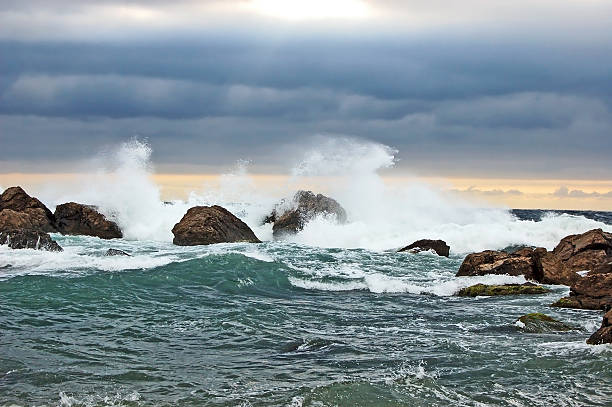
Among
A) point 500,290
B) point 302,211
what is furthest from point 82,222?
point 500,290

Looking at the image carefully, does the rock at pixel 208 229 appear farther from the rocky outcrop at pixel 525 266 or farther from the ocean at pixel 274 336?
the rocky outcrop at pixel 525 266

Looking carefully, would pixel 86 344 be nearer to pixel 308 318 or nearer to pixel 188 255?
pixel 308 318

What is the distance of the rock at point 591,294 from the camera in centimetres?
1677

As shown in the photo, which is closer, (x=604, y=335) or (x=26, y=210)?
(x=604, y=335)

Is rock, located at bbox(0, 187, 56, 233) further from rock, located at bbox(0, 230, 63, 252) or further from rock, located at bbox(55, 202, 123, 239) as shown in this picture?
rock, located at bbox(0, 230, 63, 252)

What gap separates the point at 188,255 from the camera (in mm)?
26297

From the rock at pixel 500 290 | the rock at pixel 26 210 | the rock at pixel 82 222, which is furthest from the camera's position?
the rock at pixel 82 222

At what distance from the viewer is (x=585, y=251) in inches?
922

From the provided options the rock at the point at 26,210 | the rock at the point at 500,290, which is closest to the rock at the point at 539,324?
the rock at the point at 500,290

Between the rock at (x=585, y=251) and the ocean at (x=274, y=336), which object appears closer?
the ocean at (x=274, y=336)

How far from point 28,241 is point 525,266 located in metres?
16.7

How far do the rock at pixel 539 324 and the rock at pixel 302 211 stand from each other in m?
25.5

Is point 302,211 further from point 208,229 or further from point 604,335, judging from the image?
point 604,335

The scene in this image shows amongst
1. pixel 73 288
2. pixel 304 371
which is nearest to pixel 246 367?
pixel 304 371
